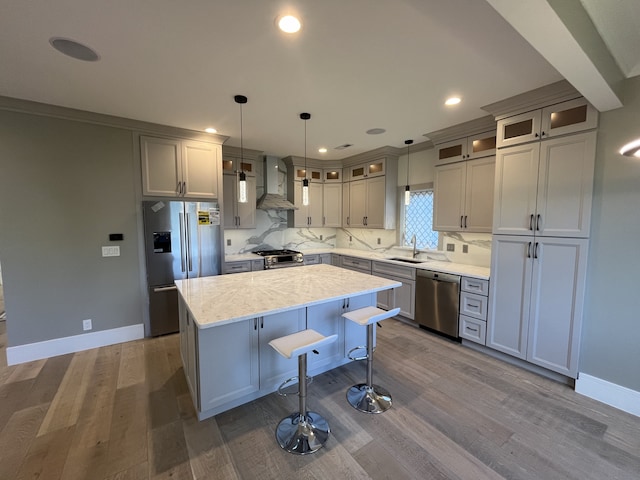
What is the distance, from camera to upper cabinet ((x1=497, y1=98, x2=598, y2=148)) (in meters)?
2.23

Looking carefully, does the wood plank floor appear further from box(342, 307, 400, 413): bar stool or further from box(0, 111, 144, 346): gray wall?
box(0, 111, 144, 346): gray wall

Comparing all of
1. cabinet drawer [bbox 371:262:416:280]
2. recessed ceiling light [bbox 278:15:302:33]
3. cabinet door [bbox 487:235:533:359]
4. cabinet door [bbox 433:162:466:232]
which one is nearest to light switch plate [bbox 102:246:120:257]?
recessed ceiling light [bbox 278:15:302:33]

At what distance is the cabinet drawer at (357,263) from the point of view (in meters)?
4.44

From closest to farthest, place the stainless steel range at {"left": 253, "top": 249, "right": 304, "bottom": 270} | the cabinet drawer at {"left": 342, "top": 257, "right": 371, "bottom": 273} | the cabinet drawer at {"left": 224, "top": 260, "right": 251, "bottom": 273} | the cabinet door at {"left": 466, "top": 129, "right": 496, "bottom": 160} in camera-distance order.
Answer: the cabinet door at {"left": 466, "top": 129, "right": 496, "bottom": 160} < the cabinet drawer at {"left": 224, "top": 260, "right": 251, "bottom": 273} < the stainless steel range at {"left": 253, "top": 249, "right": 304, "bottom": 270} < the cabinet drawer at {"left": 342, "top": 257, "right": 371, "bottom": 273}

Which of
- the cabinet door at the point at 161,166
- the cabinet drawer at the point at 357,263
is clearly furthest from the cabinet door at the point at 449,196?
the cabinet door at the point at 161,166

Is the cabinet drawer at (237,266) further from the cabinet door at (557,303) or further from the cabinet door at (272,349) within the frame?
the cabinet door at (557,303)

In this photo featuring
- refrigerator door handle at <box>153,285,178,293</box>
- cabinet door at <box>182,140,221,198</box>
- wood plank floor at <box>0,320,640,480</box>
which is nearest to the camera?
wood plank floor at <box>0,320,640,480</box>

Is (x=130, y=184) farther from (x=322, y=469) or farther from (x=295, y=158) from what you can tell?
(x=322, y=469)

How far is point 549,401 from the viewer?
2.23m

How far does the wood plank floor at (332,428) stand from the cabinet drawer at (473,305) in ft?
1.80

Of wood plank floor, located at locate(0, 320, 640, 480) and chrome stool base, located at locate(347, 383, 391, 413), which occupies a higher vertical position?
chrome stool base, located at locate(347, 383, 391, 413)

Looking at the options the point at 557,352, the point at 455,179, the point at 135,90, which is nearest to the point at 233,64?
the point at 135,90

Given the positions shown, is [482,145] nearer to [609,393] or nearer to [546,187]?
[546,187]

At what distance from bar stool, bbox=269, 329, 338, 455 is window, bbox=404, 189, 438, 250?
Result: 118 inches
